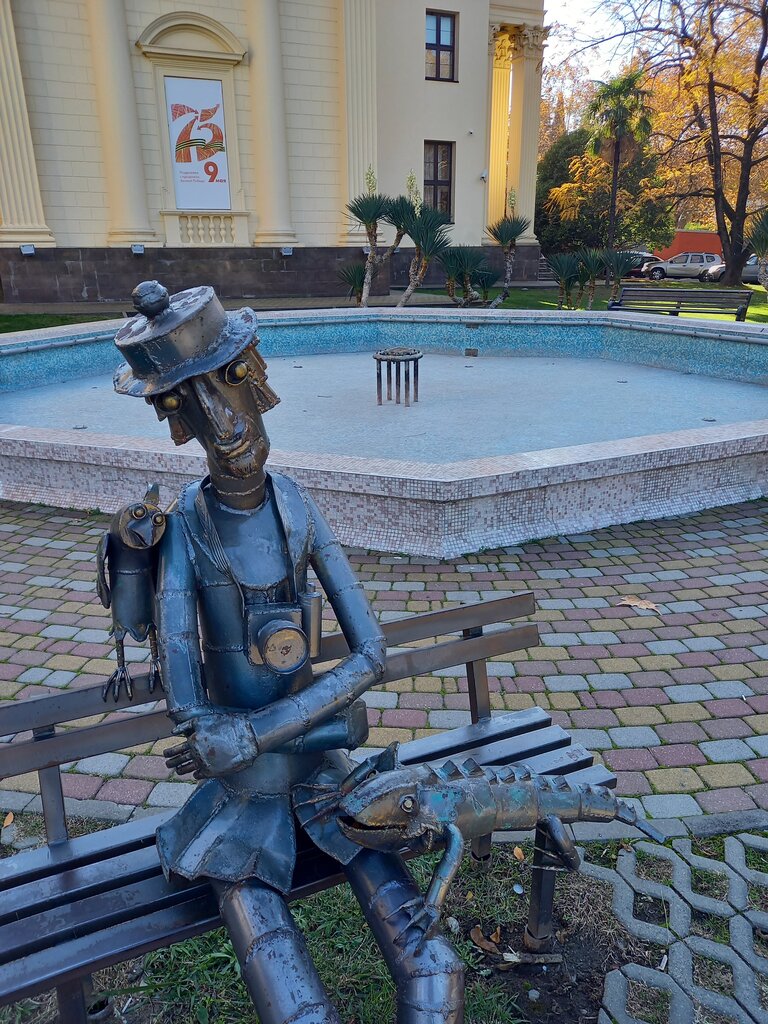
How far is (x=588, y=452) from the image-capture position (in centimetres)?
537

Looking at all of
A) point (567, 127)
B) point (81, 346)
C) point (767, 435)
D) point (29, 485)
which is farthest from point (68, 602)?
point (567, 127)

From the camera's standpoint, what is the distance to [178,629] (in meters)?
1.79

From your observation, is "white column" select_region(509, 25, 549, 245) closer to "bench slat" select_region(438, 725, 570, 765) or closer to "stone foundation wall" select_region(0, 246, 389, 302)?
"stone foundation wall" select_region(0, 246, 389, 302)

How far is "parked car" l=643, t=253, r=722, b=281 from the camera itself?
29594 millimetres

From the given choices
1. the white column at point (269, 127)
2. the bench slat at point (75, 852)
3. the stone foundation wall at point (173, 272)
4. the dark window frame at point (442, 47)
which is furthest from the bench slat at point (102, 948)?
the dark window frame at point (442, 47)

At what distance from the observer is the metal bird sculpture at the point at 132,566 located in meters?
1.78

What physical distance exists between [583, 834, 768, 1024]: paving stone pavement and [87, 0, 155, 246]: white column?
19001 mm

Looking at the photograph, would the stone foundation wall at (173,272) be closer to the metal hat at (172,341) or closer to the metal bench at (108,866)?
the metal bench at (108,866)

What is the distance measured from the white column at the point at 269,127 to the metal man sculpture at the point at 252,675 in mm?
19130

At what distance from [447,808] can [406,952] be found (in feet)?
1.01

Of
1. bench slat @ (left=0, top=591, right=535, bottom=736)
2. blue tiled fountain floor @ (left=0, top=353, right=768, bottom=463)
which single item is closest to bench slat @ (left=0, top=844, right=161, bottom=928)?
bench slat @ (left=0, top=591, right=535, bottom=736)

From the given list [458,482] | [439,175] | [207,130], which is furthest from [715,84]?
[458,482]

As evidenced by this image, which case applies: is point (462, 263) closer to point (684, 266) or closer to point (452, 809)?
point (452, 809)

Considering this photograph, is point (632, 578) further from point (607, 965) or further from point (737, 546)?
point (607, 965)
